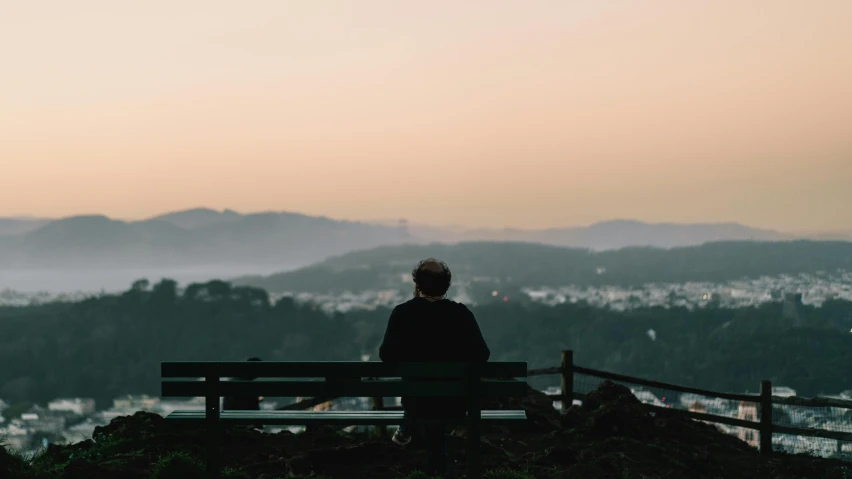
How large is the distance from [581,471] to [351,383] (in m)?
2.88

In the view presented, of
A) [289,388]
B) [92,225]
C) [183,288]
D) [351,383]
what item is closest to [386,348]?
[351,383]

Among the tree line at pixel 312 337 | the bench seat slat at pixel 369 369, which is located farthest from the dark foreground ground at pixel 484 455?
the tree line at pixel 312 337

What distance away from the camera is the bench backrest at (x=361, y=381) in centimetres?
634

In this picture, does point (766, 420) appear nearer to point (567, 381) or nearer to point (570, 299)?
point (567, 381)

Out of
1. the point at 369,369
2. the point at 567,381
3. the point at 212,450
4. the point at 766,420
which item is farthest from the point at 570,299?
the point at 369,369

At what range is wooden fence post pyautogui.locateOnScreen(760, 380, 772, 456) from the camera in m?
12.7

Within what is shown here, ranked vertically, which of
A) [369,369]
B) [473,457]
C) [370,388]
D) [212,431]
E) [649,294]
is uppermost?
[369,369]

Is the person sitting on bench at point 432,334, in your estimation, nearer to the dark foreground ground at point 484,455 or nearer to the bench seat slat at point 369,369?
the bench seat slat at point 369,369

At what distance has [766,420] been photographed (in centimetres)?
1274

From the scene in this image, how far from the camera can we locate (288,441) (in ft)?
29.9

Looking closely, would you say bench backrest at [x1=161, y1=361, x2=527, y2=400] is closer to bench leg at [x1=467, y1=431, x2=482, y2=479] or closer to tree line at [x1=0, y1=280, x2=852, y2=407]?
bench leg at [x1=467, y1=431, x2=482, y2=479]

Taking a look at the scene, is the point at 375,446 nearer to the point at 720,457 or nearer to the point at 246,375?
the point at 246,375

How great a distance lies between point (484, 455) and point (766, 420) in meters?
5.97

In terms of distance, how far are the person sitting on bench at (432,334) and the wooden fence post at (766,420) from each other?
782cm
